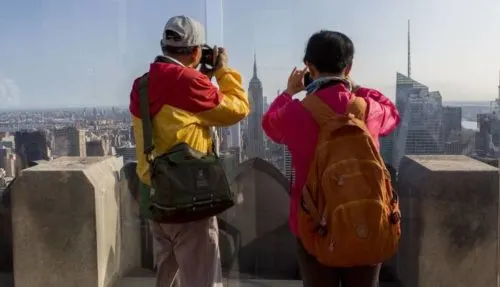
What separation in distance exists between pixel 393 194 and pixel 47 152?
2845 millimetres

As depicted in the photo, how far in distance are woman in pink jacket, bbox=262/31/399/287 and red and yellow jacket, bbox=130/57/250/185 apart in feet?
0.92

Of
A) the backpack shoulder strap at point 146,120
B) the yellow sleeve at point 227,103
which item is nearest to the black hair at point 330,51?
the yellow sleeve at point 227,103

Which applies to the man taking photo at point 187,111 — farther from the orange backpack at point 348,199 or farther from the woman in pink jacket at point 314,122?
the orange backpack at point 348,199

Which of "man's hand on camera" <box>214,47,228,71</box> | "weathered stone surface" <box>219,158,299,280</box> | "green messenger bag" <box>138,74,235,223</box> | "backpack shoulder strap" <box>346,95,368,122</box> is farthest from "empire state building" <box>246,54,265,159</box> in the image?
"backpack shoulder strap" <box>346,95,368,122</box>

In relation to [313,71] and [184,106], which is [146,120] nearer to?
[184,106]

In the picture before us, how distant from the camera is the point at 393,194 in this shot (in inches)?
83.1

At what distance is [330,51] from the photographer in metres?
2.16

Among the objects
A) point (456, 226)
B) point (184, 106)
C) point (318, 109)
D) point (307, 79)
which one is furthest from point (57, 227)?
point (456, 226)

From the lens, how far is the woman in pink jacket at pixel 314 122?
2117 millimetres

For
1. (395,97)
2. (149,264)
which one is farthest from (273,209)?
(395,97)

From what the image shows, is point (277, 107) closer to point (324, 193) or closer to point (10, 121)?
point (324, 193)

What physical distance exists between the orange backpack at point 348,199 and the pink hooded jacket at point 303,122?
0.06 m

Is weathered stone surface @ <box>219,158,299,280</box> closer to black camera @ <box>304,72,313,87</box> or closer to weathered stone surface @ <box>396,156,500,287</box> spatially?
weathered stone surface @ <box>396,156,500,287</box>

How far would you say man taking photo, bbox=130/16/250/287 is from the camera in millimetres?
2381
